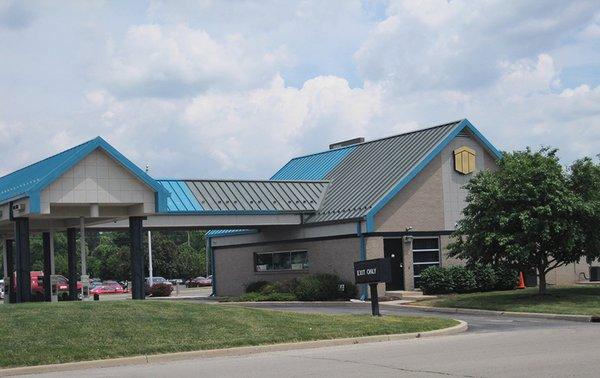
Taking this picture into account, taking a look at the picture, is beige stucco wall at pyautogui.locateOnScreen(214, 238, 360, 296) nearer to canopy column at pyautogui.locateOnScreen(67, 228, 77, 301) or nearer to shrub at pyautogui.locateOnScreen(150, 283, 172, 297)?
shrub at pyautogui.locateOnScreen(150, 283, 172, 297)

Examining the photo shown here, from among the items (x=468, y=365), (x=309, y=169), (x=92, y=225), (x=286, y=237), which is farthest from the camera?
(x=309, y=169)

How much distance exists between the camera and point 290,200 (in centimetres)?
3856

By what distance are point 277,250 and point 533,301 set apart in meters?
15.5

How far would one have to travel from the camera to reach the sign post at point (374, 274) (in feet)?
74.0

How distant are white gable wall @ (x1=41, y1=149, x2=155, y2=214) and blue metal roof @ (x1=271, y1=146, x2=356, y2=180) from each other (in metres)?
17.0

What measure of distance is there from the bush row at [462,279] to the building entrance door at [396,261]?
2.02 metres

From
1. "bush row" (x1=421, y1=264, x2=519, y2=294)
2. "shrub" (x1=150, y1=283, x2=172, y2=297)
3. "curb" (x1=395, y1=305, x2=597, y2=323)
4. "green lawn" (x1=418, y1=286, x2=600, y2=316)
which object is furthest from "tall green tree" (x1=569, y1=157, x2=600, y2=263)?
"shrub" (x1=150, y1=283, x2=172, y2=297)

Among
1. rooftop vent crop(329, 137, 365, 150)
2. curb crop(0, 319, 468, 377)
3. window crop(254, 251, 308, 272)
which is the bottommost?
curb crop(0, 319, 468, 377)

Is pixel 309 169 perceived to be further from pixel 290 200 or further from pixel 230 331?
pixel 230 331

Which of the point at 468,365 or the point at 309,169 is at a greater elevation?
the point at 309,169

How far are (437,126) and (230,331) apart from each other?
73.8 feet

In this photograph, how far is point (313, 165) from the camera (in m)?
45.4

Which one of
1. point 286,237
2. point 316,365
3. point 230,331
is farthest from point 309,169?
point 316,365

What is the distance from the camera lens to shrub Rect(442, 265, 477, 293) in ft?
109
